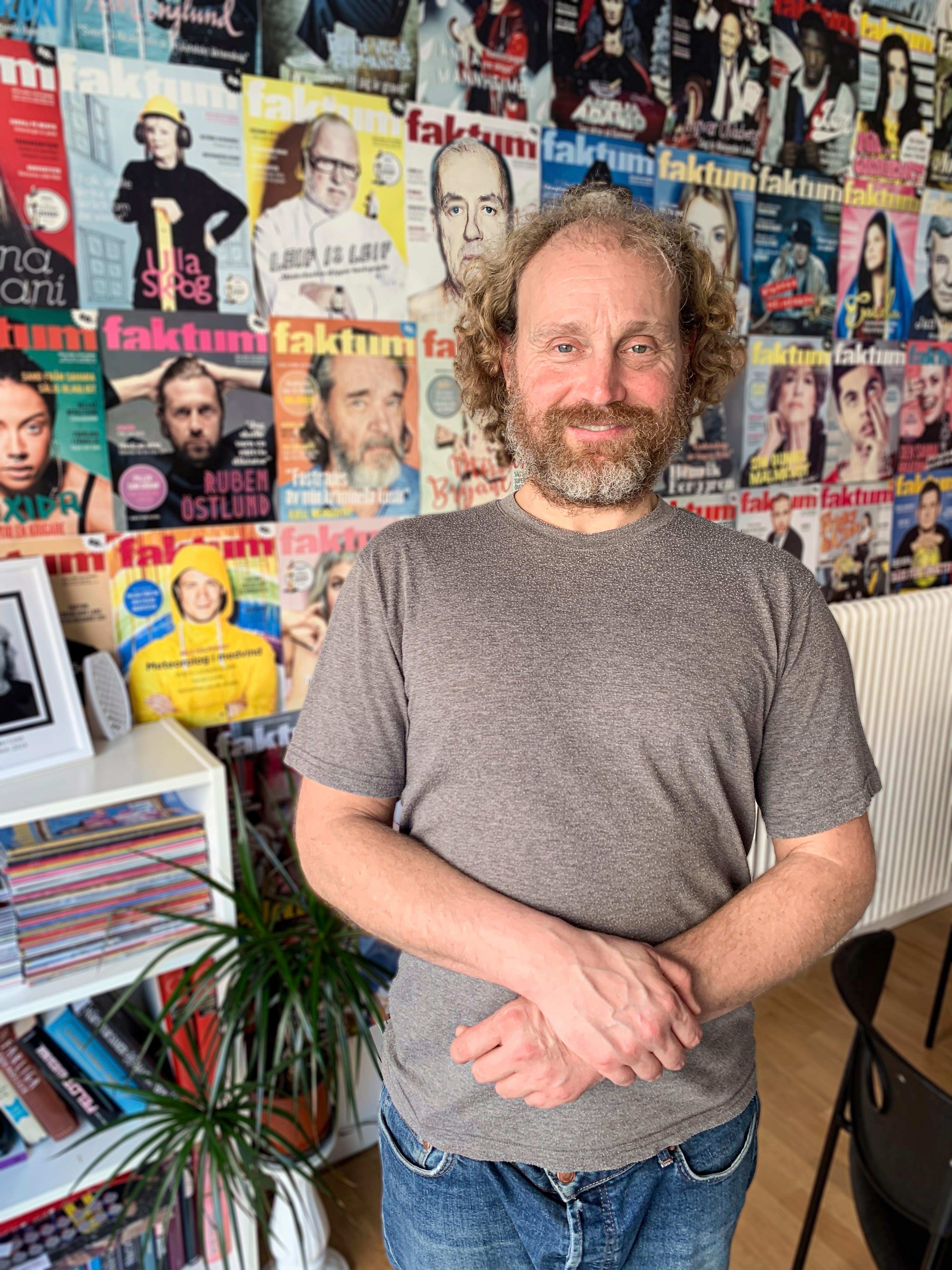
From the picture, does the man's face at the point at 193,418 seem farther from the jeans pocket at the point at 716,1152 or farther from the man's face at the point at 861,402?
the man's face at the point at 861,402

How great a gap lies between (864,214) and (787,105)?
0.41m

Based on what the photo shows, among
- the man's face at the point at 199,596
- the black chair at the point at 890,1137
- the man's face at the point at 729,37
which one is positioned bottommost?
the black chair at the point at 890,1137

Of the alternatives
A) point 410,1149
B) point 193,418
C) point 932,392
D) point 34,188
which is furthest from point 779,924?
point 932,392

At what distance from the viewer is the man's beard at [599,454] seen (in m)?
1.05

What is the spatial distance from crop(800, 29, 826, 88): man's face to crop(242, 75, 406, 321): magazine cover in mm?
1221

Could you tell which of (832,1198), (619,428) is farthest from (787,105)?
(832,1198)

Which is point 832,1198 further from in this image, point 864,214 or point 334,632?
point 864,214

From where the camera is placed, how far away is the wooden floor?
75.0 inches

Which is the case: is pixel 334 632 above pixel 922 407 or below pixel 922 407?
below

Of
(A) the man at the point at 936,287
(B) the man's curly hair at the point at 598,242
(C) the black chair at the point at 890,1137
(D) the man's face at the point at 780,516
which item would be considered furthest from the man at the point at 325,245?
(A) the man at the point at 936,287

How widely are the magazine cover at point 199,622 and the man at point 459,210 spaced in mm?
602

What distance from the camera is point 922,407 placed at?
280 centimetres

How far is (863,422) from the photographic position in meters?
2.67

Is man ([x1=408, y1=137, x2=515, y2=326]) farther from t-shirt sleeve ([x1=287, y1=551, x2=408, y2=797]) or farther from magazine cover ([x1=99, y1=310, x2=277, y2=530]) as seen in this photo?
t-shirt sleeve ([x1=287, y1=551, x2=408, y2=797])
